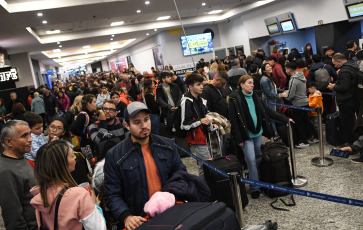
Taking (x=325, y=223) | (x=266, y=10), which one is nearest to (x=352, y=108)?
(x=325, y=223)

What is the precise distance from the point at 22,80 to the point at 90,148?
631 inches

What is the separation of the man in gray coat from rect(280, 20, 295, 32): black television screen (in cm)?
1323

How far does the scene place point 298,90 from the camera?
585 cm

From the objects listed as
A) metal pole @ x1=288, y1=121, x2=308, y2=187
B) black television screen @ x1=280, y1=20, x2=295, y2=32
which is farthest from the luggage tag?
black television screen @ x1=280, y1=20, x2=295, y2=32

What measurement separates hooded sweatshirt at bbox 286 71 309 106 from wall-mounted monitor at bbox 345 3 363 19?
20.4ft

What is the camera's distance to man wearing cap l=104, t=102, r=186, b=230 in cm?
204

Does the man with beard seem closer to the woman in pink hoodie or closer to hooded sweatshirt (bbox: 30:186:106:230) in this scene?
the woman in pink hoodie

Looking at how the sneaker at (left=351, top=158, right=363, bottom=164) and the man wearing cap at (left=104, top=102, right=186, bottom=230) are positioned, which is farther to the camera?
the sneaker at (left=351, top=158, right=363, bottom=164)

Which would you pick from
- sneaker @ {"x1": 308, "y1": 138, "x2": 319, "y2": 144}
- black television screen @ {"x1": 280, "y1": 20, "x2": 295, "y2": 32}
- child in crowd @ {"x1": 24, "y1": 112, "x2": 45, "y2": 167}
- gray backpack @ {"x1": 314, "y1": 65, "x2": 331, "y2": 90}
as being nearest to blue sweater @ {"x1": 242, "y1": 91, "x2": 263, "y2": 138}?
sneaker @ {"x1": 308, "y1": 138, "x2": 319, "y2": 144}

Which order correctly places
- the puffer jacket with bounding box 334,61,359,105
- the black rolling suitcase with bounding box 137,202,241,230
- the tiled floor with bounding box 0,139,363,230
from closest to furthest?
the black rolling suitcase with bounding box 137,202,241,230 → the tiled floor with bounding box 0,139,363,230 → the puffer jacket with bounding box 334,61,359,105

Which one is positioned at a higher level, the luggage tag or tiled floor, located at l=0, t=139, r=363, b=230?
the luggage tag

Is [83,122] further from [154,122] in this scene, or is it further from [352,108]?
[352,108]

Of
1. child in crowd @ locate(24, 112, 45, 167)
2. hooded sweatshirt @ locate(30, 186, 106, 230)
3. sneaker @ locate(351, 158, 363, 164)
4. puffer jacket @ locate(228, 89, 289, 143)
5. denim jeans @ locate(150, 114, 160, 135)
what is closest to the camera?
hooded sweatshirt @ locate(30, 186, 106, 230)

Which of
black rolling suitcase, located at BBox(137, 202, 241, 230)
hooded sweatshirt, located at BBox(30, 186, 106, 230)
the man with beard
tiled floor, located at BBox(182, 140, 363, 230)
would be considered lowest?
tiled floor, located at BBox(182, 140, 363, 230)
